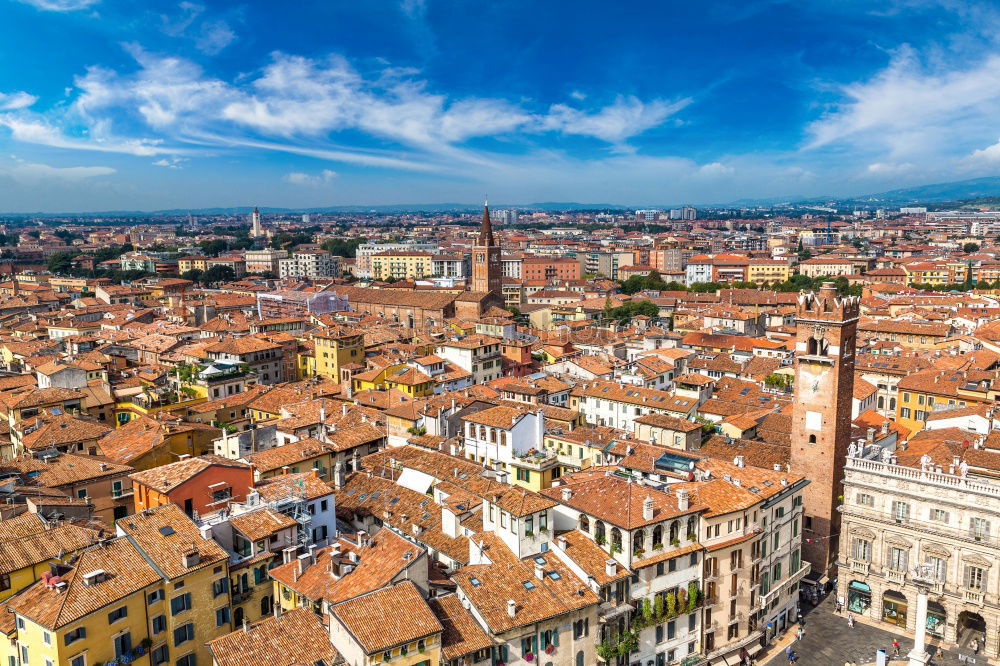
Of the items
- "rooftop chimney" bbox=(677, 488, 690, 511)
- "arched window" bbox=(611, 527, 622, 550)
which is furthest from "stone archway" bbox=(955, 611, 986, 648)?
"arched window" bbox=(611, 527, 622, 550)

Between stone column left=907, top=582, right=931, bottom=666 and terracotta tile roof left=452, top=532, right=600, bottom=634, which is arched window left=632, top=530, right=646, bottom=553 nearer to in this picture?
terracotta tile roof left=452, top=532, right=600, bottom=634

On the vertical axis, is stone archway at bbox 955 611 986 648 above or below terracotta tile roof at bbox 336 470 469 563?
below

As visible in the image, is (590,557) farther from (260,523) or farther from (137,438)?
(137,438)

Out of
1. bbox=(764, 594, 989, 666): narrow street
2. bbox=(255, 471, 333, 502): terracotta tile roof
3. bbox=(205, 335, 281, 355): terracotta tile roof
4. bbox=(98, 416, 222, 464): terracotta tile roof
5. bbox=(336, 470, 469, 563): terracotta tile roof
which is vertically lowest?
bbox=(764, 594, 989, 666): narrow street

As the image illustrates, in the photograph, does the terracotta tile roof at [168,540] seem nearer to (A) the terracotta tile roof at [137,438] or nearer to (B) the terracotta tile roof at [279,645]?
(B) the terracotta tile roof at [279,645]

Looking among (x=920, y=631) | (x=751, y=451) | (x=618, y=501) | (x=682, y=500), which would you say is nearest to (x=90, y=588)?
(x=618, y=501)
